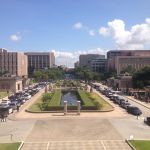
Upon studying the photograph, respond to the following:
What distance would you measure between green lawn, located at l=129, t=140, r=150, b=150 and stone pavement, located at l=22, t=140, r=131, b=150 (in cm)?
73

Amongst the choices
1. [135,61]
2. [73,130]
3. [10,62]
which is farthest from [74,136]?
[135,61]

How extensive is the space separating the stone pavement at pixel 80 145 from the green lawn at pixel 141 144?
73 cm

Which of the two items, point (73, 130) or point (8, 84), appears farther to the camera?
point (8, 84)

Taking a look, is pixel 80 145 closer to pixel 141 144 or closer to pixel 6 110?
pixel 141 144

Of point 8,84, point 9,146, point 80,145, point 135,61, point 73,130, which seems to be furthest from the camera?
point 135,61

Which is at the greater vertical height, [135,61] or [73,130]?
[135,61]

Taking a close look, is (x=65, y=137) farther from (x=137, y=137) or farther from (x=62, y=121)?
(x=62, y=121)

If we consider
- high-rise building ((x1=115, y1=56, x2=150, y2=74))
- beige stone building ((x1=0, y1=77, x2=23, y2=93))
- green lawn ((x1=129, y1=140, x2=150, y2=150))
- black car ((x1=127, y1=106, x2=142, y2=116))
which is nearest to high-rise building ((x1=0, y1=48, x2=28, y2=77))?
Answer: high-rise building ((x1=115, y1=56, x2=150, y2=74))

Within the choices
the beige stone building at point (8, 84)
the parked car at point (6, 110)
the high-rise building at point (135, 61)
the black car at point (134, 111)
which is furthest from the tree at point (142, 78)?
the high-rise building at point (135, 61)

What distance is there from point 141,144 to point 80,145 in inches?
219

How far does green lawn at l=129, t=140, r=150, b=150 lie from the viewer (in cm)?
3357

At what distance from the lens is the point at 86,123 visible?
46.9 m

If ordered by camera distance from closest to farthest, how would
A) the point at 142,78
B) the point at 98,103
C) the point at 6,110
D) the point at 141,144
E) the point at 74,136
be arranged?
the point at 141,144 → the point at 74,136 → the point at 6,110 → the point at 98,103 → the point at 142,78

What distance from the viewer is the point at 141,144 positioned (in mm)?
34812
